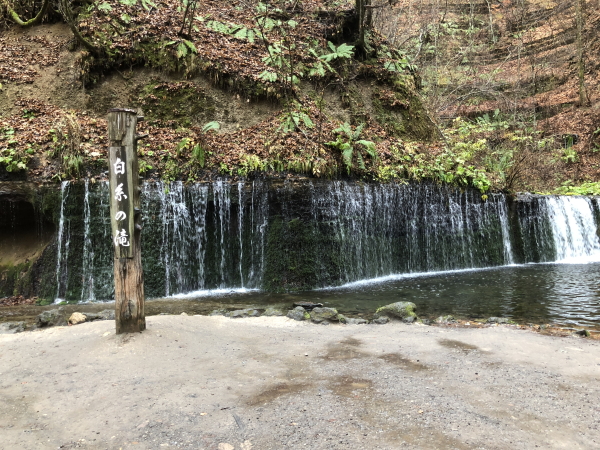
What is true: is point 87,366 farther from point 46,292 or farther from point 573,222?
point 573,222

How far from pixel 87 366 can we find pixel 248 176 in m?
6.75

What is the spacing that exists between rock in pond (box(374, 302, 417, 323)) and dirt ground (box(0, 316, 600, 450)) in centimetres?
95

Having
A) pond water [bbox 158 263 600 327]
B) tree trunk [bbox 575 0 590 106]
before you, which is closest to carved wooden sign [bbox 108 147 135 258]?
pond water [bbox 158 263 600 327]

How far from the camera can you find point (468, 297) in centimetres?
874

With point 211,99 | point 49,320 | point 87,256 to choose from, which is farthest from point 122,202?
point 211,99

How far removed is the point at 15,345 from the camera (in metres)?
5.06

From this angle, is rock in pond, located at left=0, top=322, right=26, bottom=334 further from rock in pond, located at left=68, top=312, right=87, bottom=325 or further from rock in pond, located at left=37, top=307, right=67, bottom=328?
rock in pond, located at left=68, top=312, right=87, bottom=325

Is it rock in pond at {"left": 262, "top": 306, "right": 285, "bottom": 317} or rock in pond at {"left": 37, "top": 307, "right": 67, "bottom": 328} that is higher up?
rock in pond at {"left": 37, "top": 307, "right": 67, "bottom": 328}

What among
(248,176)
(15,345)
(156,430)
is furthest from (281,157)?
(156,430)

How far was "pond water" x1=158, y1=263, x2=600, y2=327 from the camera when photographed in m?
7.36

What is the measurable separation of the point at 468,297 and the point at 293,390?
20.4 feet

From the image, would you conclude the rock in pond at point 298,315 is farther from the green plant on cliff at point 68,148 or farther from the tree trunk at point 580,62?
the tree trunk at point 580,62

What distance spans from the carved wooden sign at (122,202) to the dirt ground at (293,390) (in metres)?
1.04

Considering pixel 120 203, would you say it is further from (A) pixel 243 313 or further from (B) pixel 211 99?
(B) pixel 211 99
